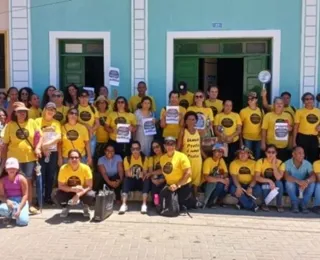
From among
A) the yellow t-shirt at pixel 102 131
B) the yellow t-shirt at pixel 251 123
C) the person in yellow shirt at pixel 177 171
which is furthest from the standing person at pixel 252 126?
the yellow t-shirt at pixel 102 131

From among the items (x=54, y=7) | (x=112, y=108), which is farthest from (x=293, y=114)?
(x=54, y=7)

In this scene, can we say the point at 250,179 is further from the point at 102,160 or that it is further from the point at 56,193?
the point at 56,193

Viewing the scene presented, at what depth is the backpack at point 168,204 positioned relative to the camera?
7.77 m

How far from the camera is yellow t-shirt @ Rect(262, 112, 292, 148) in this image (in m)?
8.60

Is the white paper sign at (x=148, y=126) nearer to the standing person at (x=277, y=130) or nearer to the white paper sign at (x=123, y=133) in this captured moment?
the white paper sign at (x=123, y=133)

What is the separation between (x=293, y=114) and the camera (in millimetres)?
8906

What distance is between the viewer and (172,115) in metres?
8.54

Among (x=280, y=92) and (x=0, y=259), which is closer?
(x=0, y=259)

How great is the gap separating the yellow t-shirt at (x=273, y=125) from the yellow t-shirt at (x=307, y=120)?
18cm

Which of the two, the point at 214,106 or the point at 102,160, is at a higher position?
the point at 214,106

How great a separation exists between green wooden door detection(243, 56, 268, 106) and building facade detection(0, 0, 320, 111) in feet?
0.07

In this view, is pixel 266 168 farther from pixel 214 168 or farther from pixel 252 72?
pixel 252 72

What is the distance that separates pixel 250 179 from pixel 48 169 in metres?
3.49

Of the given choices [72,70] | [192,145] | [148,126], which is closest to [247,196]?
[192,145]
